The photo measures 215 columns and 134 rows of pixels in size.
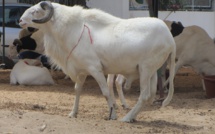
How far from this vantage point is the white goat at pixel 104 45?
10375 mm

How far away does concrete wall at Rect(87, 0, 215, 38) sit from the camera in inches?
1029

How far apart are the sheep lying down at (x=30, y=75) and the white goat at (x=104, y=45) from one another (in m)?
5.02

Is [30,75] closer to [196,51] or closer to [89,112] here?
[196,51]

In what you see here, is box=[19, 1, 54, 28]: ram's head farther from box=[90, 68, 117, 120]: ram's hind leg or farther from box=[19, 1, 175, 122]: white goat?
box=[90, 68, 117, 120]: ram's hind leg

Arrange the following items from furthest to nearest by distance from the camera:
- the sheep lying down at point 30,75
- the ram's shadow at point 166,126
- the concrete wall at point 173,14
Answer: the concrete wall at point 173,14 → the sheep lying down at point 30,75 → the ram's shadow at point 166,126

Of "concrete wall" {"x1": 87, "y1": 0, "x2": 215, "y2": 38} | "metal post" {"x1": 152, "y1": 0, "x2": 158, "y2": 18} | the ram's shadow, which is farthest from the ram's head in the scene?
"concrete wall" {"x1": 87, "y1": 0, "x2": 215, "y2": 38}

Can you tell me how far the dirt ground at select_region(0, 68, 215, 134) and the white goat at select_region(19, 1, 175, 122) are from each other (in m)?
0.63

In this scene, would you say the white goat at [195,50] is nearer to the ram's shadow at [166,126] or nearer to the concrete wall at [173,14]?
the ram's shadow at [166,126]

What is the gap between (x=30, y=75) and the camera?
1600 centimetres

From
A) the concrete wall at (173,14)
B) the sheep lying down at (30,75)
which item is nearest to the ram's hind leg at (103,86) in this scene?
the sheep lying down at (30,75)

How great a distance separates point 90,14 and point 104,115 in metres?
1.74

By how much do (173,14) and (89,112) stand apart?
14.8 metres

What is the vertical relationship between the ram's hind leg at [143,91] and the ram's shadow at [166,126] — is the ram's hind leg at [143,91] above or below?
above

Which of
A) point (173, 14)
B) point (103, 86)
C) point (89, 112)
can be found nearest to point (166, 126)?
point (103, 86)
